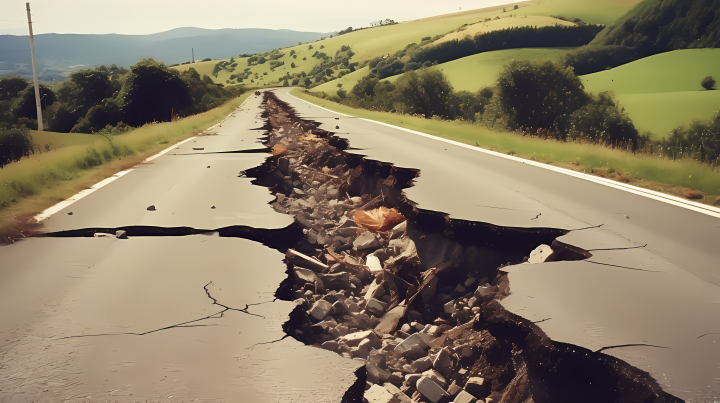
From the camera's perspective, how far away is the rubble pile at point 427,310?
274cm

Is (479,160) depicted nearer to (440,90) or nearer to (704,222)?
(704,222)

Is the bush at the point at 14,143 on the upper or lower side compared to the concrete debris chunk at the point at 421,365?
lower

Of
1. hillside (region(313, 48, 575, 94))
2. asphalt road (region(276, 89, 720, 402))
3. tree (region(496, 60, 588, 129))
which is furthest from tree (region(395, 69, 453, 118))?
asphalt road (region(276, 89, 720, 402))

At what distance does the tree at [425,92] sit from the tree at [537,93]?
9.56 m

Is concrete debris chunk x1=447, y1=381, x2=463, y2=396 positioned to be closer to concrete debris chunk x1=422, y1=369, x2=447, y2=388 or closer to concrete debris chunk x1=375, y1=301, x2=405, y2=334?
concrete debris chunk x1=422, y1=369, x2=447, y2=388

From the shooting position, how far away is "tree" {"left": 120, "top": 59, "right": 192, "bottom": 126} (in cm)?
4981

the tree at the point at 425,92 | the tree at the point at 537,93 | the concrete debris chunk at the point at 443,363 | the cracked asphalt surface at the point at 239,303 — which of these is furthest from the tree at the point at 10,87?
the concrete debris chunk at the point at 443,363

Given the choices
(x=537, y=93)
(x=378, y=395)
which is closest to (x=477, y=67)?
(x=537, y=93)

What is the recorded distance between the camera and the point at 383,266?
548 centimetres

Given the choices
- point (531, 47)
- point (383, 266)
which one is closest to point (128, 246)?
point (383, 266)

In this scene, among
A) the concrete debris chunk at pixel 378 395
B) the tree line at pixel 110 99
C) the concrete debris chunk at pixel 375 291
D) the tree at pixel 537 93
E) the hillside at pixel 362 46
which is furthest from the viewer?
the hillside at pixel 362 46

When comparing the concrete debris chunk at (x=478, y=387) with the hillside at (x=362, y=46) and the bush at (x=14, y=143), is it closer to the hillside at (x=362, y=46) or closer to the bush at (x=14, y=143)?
the bush at (x=14, y=143)

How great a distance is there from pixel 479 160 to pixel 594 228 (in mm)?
6211

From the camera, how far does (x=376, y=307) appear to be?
14.9 feet
